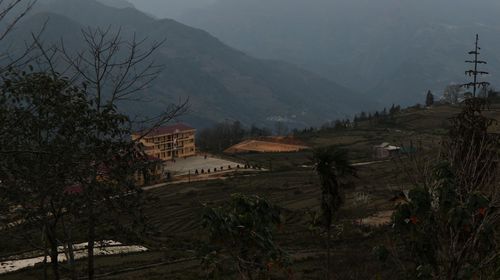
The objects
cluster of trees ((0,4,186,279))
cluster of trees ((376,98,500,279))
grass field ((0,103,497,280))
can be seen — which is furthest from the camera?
grass field ((0,103,497,280))

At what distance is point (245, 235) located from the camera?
10836 millimetres

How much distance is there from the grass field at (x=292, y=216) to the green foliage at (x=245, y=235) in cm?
56

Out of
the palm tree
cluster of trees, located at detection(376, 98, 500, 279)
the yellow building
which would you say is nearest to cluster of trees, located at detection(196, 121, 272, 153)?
the yellow building

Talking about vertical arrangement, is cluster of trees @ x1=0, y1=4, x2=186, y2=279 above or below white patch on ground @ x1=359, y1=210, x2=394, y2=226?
above

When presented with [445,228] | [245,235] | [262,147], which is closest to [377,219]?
[245,235]

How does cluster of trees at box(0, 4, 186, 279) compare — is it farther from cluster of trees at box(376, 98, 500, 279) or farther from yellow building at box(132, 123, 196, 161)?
yellow building at box(132, 123, 196, 161)

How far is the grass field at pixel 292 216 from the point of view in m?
27.6

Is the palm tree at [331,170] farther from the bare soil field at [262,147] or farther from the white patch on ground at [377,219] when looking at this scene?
the bare soil field at [262,147]

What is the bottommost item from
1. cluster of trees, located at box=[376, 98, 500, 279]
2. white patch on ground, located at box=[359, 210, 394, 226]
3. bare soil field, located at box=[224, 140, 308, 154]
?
white patch on ground, located at box=[359, 210, 394, 226]

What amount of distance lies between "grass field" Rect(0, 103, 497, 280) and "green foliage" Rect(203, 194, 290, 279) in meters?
0.56

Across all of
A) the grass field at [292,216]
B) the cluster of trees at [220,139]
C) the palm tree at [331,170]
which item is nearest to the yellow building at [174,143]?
the grass field at [292,216]

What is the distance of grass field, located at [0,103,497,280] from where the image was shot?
1088 inches

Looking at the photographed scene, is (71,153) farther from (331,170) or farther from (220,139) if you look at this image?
(220,139)

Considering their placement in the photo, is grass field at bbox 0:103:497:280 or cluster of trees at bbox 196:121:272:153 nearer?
grass field at bbox 0:103:497:280
